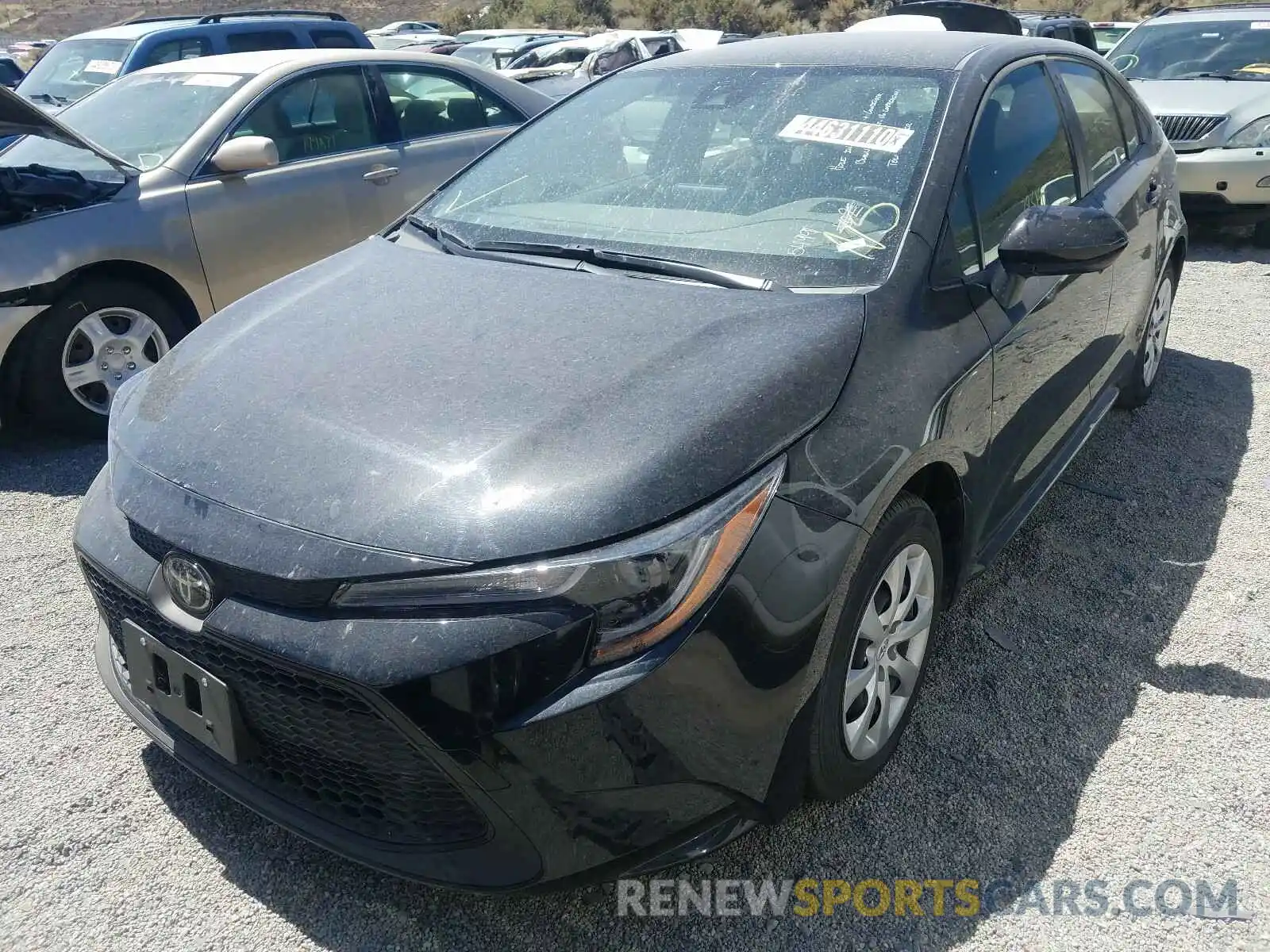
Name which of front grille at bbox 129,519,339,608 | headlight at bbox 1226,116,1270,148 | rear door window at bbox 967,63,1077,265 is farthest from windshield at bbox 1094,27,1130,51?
front grille at bbox 129,519,339,608

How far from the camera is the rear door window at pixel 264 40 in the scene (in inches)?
375

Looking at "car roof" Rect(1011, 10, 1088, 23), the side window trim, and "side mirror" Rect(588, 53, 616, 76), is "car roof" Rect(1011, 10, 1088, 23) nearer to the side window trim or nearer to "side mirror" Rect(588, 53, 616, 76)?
"side mirror" Rect(588, 53, 616, 76)

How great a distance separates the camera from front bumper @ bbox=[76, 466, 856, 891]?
1.72 metres

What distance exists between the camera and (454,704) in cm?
172

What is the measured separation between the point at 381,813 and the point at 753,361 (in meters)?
1.14

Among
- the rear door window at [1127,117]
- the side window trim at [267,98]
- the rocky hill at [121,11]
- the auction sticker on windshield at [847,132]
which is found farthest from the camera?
the rocky hill at [121,11]

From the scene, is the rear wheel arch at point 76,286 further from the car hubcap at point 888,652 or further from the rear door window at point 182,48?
the rear door window at point 182,48

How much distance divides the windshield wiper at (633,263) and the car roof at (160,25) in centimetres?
812

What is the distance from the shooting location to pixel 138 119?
16.8ft

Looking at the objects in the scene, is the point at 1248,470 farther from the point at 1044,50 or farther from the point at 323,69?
the point at 323,69

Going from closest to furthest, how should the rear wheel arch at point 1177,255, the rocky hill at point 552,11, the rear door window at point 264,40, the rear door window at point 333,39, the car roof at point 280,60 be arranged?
the rear wheel arch at point 1177,255
the car roof at point 280,60
the rear door window at point 264,40
the rear door window at point 333,39
the rocky hill at point 552,11

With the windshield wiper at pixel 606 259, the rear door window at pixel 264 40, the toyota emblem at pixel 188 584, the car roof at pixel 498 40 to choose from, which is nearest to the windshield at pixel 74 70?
the rear door window at pixel 264 40

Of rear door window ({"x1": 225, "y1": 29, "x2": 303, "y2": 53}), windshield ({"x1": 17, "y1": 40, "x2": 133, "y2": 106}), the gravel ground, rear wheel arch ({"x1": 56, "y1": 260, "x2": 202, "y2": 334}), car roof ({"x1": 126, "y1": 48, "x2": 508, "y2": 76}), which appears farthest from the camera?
rear door window ({"x1": 225, "y1": 29, "x2": 303, "y2": 53})

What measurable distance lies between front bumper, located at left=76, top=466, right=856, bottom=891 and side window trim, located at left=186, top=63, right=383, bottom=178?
131 inches
